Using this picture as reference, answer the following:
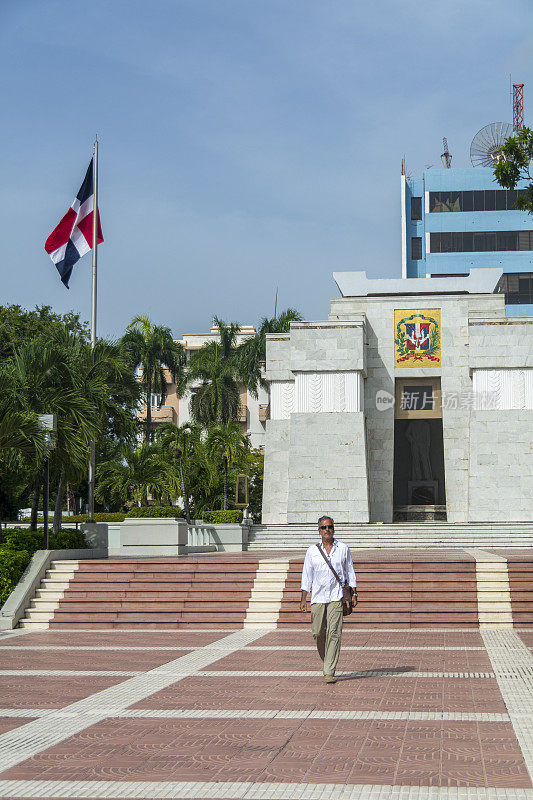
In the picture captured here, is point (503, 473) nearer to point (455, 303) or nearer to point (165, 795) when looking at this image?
point (455, 303)

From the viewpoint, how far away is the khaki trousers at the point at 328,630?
11.0m

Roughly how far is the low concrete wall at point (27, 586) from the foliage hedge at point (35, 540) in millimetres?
329

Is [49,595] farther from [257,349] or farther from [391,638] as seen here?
[257,349]

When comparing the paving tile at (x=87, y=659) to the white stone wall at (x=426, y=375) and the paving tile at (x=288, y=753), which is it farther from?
the white stone wall at (x=426, y=375)

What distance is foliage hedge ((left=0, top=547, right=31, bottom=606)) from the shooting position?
723 inches

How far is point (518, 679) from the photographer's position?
36.2ft

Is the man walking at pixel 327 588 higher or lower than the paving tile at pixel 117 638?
higher

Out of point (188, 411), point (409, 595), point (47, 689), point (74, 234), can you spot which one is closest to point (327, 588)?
point (47, 689)

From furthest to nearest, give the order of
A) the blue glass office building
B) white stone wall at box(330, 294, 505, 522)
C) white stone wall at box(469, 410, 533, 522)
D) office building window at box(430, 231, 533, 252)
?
office building window at box(430, 231, 533, 252)
the blue glass office building
white stone wall at box(330, 294, 505, 522)
white stone wall at box(469, 410, 533, 522)

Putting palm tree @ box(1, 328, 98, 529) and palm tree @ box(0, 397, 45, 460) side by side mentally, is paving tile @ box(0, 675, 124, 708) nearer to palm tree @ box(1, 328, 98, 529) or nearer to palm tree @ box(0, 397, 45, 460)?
palm tree @ box(0, 397, 45, 460)

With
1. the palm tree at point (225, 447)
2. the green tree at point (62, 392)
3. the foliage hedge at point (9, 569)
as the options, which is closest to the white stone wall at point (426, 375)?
the palm tree at point (225, 447)

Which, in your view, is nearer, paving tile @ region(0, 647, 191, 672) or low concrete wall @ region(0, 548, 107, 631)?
paving tile @ region(0, 647, 191, 672)

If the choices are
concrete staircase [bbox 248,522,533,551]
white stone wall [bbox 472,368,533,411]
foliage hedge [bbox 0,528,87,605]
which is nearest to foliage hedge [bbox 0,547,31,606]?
foliage hedge [bbox 0,528,87,605]

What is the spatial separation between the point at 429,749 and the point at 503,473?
31460mm
